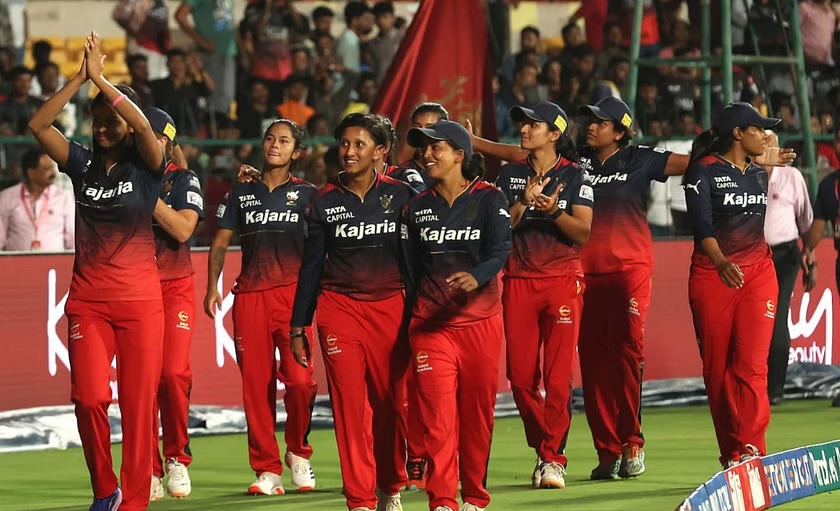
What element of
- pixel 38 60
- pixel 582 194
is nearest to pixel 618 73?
pixel 38 60

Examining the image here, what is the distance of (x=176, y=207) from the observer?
10.7m

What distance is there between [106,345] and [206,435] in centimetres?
570

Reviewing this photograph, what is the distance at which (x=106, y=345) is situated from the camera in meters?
9.34

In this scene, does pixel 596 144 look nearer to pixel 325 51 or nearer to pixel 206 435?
pixel 206 435

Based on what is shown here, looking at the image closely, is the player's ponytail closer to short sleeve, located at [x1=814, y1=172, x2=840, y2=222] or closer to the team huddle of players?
the team huddle of players

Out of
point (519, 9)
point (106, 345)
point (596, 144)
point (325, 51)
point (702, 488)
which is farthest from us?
point (519, 9)

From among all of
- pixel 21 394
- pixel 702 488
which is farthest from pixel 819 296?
pixel 702 488

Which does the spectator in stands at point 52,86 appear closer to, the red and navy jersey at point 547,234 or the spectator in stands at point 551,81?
the spectator in stands at point 551,81

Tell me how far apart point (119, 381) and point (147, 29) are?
12365 mm

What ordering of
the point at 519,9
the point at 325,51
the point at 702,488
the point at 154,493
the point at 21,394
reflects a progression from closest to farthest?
the point at 702,488, the point at 154,493, the point at 21,394, the point at 325,51, the point at 519,9

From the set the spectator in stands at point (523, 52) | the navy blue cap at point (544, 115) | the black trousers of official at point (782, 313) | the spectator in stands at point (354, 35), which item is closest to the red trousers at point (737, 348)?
the navy blue cap at point (544, 115)

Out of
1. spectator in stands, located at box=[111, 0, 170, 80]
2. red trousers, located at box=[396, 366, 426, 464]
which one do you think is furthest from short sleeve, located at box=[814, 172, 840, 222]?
spectator in stands, located at box=[111, 0, 170, 80]

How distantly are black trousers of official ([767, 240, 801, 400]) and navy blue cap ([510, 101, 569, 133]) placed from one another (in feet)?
17.8

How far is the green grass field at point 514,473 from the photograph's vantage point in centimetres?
1066
